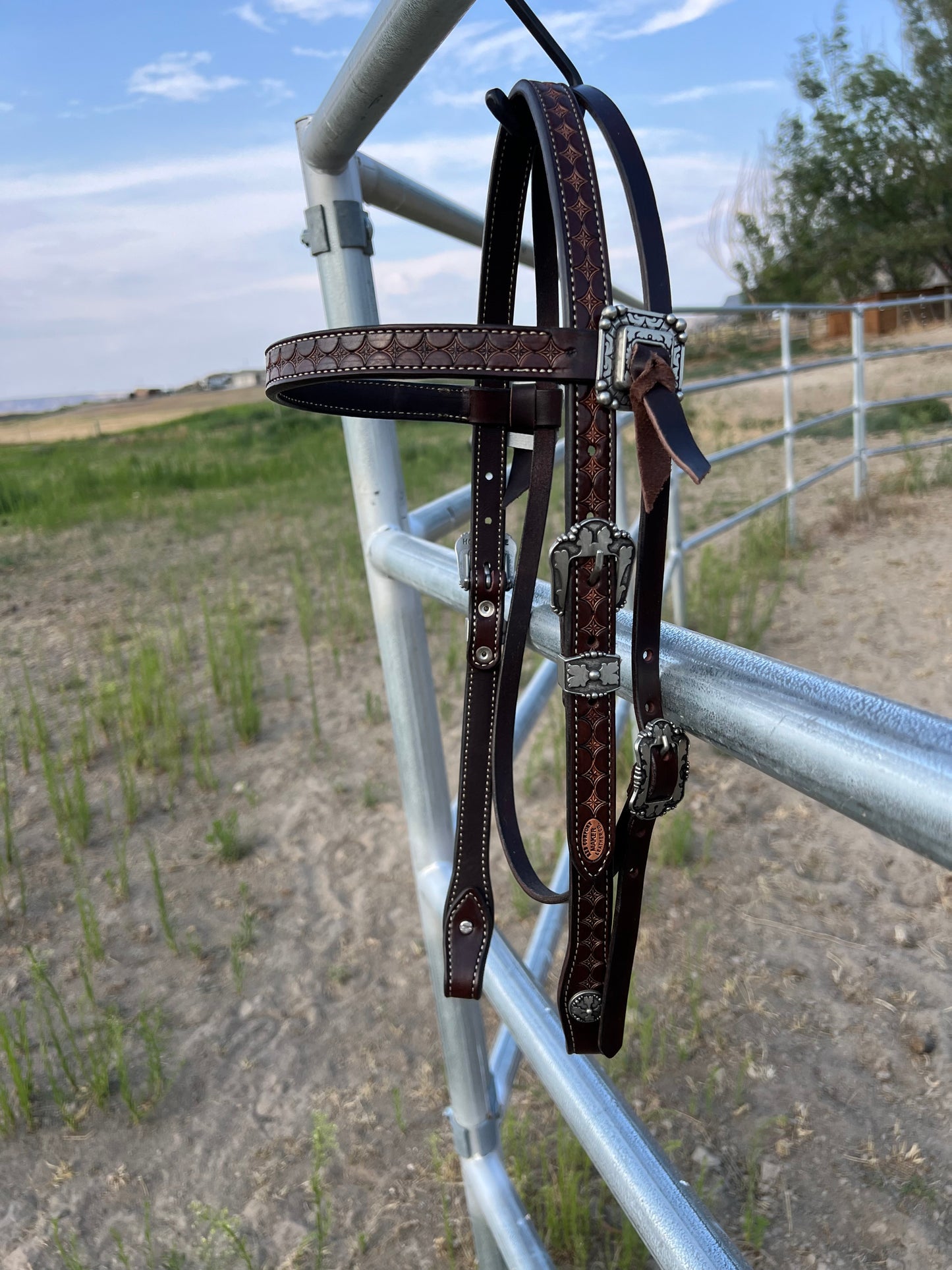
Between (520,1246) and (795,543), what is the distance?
4.09 metres

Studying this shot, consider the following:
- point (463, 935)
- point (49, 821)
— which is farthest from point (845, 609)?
point (463, 935)

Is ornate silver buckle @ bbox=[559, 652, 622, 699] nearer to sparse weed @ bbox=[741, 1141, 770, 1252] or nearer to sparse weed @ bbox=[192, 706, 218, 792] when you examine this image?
sparse weed @ bbox=[741, 1141, 770, 1252]

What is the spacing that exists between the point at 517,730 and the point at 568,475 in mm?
576

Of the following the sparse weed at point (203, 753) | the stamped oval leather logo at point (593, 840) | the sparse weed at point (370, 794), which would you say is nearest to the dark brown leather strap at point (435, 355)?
the stamped oval leather logo at point (593, 840)

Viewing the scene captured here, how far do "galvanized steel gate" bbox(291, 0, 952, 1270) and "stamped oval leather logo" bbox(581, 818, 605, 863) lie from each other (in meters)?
0.10

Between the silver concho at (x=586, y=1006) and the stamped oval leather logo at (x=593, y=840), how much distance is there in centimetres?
11

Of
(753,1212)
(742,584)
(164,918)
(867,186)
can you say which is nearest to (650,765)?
(753,1212)

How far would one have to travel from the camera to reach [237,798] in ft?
8.00

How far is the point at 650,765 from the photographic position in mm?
441

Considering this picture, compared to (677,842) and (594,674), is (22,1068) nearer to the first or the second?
(677,842)

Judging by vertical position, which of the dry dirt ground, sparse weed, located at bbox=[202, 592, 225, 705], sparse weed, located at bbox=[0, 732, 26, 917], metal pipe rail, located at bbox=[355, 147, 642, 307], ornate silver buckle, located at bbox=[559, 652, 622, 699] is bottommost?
the dry dirt ground

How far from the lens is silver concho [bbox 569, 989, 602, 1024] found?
56 centimetres

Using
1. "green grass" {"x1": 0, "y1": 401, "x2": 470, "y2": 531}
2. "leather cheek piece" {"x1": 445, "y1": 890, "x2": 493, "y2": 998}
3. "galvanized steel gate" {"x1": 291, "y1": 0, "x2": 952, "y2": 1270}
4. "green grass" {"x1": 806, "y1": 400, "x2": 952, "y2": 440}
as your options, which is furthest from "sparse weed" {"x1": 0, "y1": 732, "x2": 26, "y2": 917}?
"green grass" {"x1": 806, "y1": 400, "x2": 952, "y2": 440}

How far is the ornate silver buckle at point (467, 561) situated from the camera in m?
0.59
